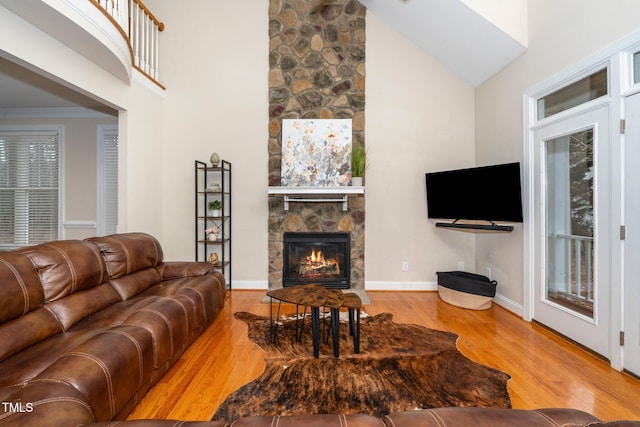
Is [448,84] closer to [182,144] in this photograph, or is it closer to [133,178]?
[182,144]

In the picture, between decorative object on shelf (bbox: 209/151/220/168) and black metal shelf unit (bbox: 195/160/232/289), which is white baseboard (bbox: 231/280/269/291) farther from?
decorative object on shelf (bbox: 209/151/220/168)

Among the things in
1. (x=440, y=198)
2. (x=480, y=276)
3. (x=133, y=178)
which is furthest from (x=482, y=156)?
(x=133, y=178)

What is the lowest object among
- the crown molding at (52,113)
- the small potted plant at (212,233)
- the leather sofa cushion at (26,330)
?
the leather sofa cushion at (26,330)

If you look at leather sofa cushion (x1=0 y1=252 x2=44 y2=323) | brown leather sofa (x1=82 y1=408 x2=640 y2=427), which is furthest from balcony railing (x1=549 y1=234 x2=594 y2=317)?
leather sofa cushion (x1=0 y1=252 x2=44 y2=323)

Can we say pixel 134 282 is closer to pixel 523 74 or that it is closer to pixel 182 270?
pixel 182 270

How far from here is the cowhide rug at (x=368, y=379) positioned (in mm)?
1793

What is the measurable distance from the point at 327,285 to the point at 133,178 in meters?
2.83

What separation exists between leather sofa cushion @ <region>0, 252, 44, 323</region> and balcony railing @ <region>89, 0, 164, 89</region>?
250 cm

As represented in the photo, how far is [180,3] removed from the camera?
4.30 meters

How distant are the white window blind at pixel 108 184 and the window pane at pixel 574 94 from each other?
5.77 meters

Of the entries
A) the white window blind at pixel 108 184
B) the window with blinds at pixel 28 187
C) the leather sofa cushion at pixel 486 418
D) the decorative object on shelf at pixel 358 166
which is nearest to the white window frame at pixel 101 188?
the white window blind at pixel 108 184

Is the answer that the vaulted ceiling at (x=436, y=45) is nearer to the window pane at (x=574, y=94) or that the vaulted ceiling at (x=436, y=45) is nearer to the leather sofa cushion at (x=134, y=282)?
the window pane at (x=574, y=94)

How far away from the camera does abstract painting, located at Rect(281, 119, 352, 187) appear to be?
4238 millimetres

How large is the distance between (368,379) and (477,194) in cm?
248
